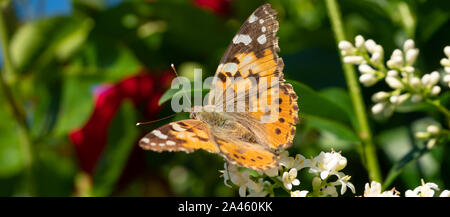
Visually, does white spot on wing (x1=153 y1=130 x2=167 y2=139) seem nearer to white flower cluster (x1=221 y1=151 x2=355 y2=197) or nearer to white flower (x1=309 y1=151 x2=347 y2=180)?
white flower cluster (x1=221 y1=151 x2=355 y2=197)

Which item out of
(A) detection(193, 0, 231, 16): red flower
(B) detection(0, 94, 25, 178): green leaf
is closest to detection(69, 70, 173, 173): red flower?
(B) detection(0, 94, 25, 178): green leaf

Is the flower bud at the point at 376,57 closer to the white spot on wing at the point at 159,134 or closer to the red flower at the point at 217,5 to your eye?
the white spot on wing at the point at 159,134

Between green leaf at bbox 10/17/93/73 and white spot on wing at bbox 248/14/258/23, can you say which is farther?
green leaf at bbox 10/17/93/73

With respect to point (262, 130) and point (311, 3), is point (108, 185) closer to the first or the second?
point (262, 130)

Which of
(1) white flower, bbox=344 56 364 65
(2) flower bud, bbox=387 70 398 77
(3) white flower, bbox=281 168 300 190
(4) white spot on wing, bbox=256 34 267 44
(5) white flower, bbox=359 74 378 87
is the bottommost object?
(3) white flower, bbox=281 168 300 190

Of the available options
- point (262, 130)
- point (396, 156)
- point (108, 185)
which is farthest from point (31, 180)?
point (396, 156)

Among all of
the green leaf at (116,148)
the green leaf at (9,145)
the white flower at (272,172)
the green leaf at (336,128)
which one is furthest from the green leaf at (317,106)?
the green leaf at (9,145)
